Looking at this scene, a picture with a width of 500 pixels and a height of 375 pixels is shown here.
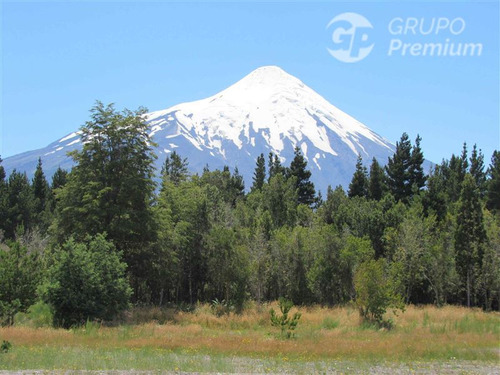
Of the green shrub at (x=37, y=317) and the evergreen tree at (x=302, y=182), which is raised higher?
the evergreen tree at (x=302, y=182)

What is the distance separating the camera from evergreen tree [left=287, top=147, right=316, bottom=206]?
82688 millimetres

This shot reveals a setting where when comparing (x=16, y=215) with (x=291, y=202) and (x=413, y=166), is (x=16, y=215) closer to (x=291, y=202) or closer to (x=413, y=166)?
(x=291, y=202)

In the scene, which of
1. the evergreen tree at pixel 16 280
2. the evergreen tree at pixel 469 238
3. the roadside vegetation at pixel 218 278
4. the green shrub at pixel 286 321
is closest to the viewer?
the roadside vegetation at pixel 218 278

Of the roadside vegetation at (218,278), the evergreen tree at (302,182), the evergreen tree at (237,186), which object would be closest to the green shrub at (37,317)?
the roadside vegetation at (218,278)

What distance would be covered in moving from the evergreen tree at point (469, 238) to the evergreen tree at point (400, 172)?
26266 mm

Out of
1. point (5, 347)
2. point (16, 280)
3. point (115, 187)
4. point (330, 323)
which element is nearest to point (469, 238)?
point (330, 323)

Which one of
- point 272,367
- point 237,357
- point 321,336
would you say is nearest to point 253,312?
point 321,336

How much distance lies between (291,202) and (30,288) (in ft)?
144

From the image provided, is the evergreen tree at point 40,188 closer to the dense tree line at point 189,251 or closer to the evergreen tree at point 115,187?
the dense tree line at point 189,251

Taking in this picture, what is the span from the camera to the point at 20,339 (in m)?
23.2

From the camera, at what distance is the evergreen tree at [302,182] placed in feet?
271

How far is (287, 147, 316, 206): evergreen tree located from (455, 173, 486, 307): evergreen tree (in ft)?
132

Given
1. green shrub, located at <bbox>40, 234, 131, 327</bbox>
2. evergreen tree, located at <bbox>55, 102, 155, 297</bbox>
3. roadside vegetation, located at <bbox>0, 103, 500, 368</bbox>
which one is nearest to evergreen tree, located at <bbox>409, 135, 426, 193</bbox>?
roadside vegetation, located at <bbox>0, 103, 500, 368</bbox>

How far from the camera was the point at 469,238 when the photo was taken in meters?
41.9
